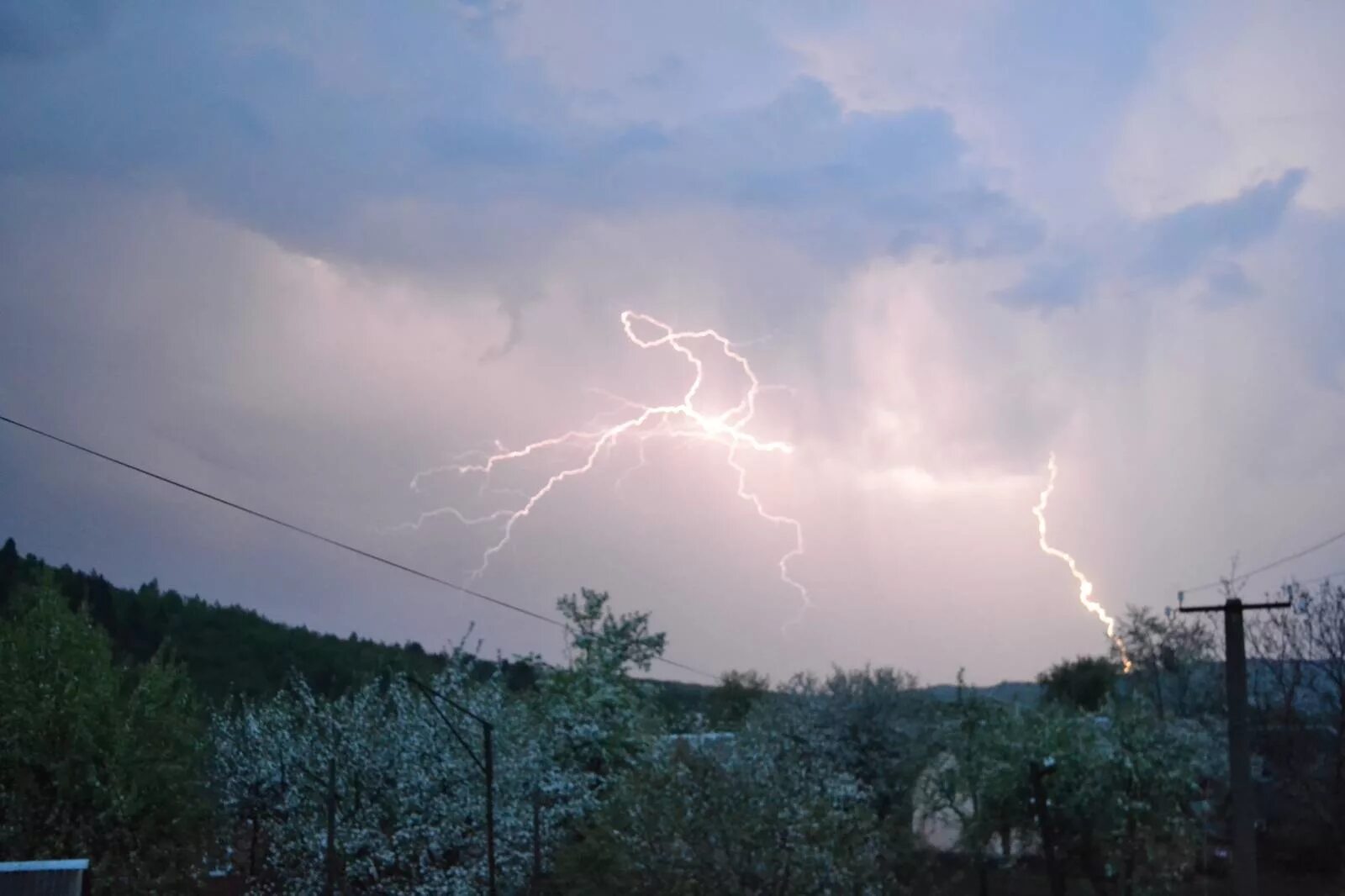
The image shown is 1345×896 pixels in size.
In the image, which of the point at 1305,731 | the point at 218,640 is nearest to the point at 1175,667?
the point at 1305,731

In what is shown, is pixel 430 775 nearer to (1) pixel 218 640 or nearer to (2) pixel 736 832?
(2) pixel 736 832

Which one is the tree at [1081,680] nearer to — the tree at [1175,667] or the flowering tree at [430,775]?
the tree at [1175,667]

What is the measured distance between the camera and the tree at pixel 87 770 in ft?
88.0

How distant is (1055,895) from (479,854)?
44.8ft

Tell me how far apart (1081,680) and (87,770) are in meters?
54.2

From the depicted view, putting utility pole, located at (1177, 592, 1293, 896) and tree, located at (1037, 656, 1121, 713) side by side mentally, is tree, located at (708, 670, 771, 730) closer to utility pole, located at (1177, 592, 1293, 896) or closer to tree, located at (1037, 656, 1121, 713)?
tree, located at (1037, 656, 1121, 713)

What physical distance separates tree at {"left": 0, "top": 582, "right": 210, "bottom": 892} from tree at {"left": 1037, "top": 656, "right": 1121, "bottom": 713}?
4788cm

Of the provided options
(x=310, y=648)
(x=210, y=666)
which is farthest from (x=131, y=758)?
(x=310, y=648)

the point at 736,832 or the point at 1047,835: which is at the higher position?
the point at 736,832

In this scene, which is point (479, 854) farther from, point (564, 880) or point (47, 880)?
point (47, 880)

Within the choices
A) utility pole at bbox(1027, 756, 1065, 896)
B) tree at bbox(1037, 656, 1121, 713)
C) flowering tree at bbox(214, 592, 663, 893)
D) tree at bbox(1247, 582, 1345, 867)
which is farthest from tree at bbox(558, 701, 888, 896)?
tree at bbox(1037, 656, 1121, 713)

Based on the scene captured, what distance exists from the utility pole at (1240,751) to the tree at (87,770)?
2344 cm

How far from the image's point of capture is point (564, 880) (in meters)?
24.0

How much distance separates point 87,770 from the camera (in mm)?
27328
